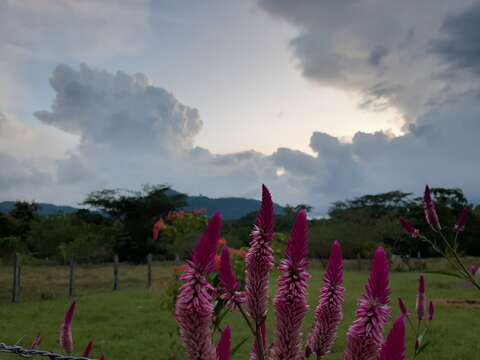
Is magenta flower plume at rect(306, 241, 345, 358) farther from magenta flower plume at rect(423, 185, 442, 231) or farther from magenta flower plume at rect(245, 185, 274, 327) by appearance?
magenta flower plume at rect(423, 185, 442, 231)

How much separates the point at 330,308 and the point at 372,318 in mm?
214

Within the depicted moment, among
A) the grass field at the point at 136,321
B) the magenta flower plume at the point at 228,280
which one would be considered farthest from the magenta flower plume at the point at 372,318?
the grass field at the point at 136,321

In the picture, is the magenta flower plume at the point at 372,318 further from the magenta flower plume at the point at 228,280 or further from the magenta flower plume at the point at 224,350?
the magenta flower plume at the point at 228,280

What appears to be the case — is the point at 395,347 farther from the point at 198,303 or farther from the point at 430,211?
the point at 430,211

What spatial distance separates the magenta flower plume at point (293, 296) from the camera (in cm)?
123

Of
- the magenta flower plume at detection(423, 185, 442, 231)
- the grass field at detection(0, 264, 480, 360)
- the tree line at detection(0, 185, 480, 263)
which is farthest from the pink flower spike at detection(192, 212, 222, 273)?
the tree line at detection(0, 185, 480, 263)

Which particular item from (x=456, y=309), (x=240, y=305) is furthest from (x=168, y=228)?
(x=456, y=309)

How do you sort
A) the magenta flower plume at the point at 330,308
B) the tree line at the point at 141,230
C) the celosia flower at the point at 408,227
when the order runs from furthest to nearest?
1. the tree line at the point at 141,230
2. the celosia flower at the point at 408,227
3. the magenta flower plume at the point at 330,308

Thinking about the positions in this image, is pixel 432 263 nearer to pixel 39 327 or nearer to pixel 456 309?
pixel 456 309

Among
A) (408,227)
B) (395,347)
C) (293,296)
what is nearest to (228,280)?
(293,296)

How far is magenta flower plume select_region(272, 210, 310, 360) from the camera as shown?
1227 millimetres

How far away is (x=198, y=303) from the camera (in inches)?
41.1

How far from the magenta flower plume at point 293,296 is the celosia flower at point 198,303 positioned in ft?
0.66

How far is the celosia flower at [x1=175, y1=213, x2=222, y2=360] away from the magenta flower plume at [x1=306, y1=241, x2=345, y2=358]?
327 mm
